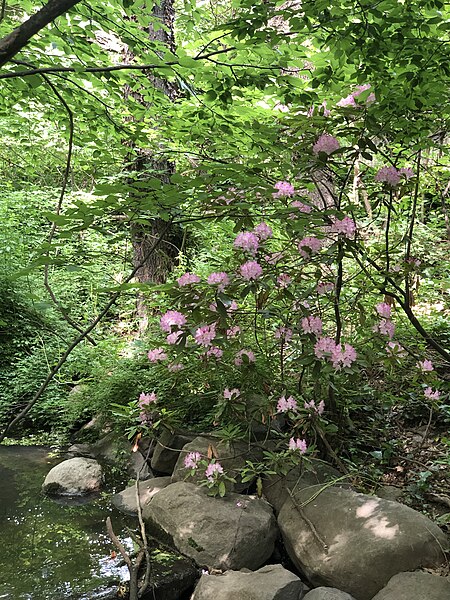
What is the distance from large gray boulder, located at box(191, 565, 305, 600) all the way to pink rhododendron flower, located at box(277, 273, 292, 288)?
4.72ft

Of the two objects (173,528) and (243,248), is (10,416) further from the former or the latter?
(243,248)

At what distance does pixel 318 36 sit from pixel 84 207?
1.44 m

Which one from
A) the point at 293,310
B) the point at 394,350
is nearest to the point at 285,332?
the point at 293,310

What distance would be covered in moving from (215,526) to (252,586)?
20.9 inches

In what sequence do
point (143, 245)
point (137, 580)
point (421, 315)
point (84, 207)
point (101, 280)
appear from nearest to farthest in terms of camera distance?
point (84, 207), point (137, 580), point (421, 315), point (143, 245), point (101, 280)

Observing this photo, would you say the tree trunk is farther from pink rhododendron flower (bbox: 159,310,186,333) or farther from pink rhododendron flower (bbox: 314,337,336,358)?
pink rhododendron flower (bbox: 314,337,336,358)

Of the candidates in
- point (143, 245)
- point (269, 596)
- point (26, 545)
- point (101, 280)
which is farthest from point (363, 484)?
point (101, 280)

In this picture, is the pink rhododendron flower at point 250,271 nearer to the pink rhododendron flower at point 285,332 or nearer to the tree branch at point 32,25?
the pink rhododendron flower at point 285,332

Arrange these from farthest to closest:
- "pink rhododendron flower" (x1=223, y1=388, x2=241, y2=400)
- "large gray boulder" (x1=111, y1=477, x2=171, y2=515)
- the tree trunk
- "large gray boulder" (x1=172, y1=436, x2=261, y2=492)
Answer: the tree trunk
"large gray boulder" (x1=111, y1=477, x2=171, y2=515)
"large gray boulder" (x1=172, y1=436, x2=261, y2=492)
"pink rhododendron flower" (x1=223, y1=388, x2=241, y2=400)

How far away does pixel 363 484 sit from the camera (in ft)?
9.94

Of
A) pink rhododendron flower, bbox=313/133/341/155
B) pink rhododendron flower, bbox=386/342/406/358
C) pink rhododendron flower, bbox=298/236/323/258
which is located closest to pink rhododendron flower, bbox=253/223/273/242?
pink rhododendron flower, bbox=298/236/323/258

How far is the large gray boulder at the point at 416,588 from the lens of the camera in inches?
80.7

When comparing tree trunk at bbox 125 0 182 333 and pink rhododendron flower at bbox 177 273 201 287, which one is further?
tree trunk at bbox 125 0 182 333

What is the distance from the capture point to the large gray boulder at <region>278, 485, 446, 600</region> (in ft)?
7.53
